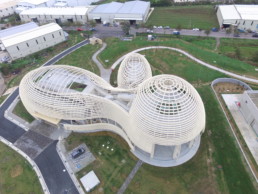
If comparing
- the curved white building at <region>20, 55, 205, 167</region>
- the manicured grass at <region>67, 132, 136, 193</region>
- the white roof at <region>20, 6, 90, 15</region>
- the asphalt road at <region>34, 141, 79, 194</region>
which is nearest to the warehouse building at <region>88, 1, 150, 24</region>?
the white roof at <region>20, 6, 90, 15</region>

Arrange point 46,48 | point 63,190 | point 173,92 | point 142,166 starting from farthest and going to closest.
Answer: point 46,48
point 142,166
point 63,190
point 173,92

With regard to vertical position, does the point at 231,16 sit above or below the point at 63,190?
above

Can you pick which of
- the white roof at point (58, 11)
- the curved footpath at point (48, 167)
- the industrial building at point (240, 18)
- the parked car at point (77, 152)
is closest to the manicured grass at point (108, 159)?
the parked car at point (77, 152)

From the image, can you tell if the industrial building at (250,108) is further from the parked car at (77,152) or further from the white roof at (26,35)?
the white roof at (26,35)

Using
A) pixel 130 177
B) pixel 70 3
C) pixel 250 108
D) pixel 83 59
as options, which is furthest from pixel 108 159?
pixel 70 3

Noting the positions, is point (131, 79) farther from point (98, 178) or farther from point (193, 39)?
point (193, 39)

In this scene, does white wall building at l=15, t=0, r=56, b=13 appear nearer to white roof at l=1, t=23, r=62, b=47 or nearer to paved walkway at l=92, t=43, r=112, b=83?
white roof at l=1, t=23, r=62, b=47

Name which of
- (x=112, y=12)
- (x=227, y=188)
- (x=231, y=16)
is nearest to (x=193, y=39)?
(x=231, y=16)
